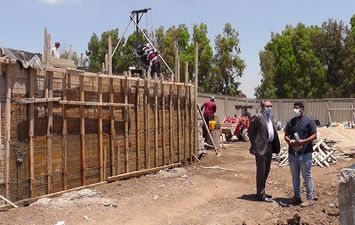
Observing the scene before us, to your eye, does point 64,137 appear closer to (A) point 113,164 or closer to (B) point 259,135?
(A) point 113,164

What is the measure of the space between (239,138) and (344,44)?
92.9 ft

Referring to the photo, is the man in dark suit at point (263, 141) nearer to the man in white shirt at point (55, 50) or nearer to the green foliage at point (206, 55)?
the man in white shirt at point (55, 50)

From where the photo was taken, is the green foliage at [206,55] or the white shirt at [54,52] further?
A: the green foliage at [206,55]

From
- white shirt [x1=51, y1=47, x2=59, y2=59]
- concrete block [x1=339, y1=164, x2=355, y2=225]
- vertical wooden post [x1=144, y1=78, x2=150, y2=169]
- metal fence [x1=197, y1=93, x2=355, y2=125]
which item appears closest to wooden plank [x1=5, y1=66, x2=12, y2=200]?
vertical wooden post [x1=144, y1=78, x2=150, y2=169]

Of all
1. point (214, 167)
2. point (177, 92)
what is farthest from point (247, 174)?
point (177, 92)

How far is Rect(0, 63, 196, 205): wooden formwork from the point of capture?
8742 mm

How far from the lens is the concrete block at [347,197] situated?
5074mm

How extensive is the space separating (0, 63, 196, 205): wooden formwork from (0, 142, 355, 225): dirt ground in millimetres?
444

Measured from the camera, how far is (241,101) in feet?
114

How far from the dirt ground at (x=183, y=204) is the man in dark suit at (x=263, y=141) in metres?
0.49

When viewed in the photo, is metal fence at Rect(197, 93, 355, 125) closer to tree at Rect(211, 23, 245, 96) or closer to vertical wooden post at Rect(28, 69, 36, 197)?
tree at Rect(211, 23, 245, 96)

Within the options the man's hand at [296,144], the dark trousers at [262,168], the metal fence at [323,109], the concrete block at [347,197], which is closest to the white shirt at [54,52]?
the dark trousers at [262,168]

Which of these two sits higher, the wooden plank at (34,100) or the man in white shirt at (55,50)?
the man in white shirt at (55,50)

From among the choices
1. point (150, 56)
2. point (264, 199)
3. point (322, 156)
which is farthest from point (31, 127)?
point (322, 156)
